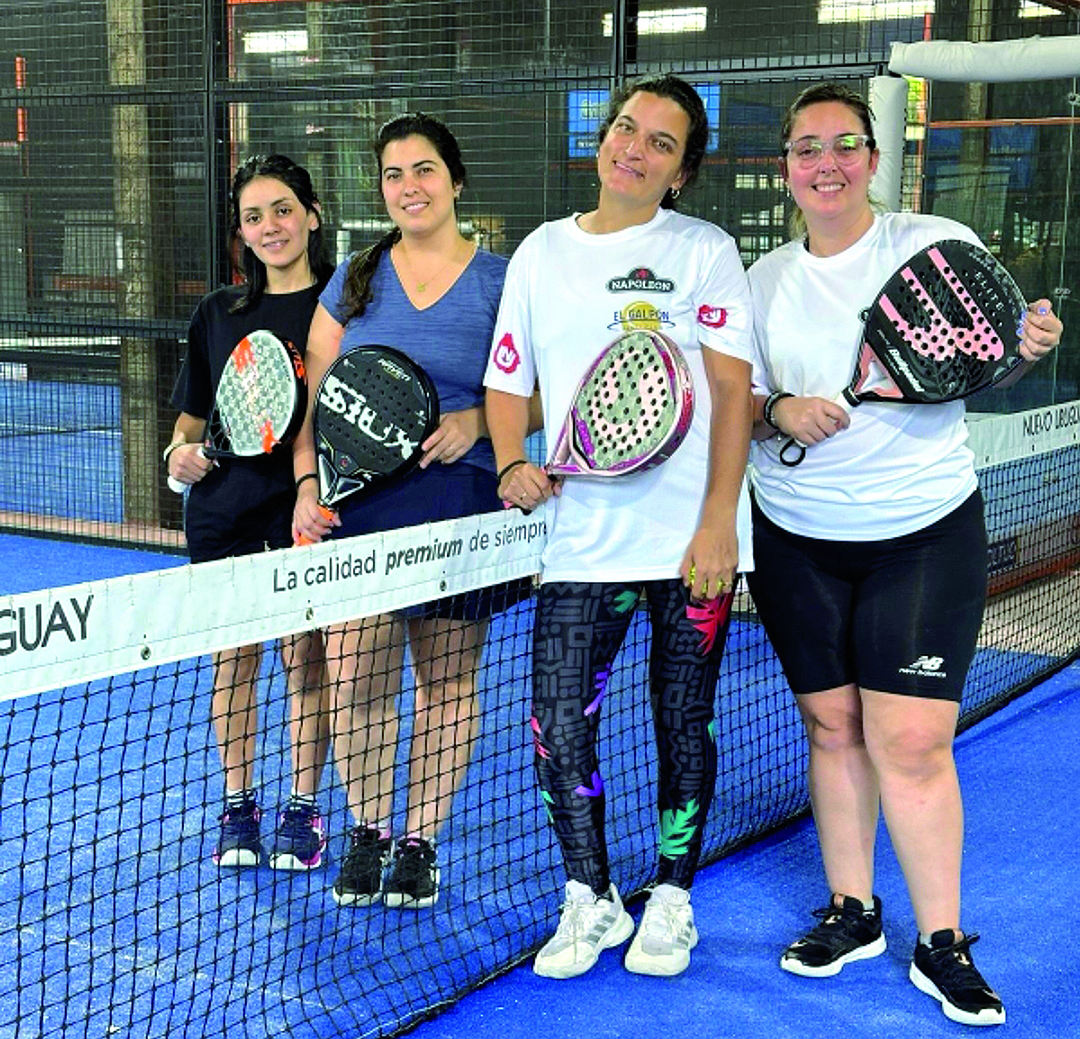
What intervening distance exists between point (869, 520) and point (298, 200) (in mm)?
1444

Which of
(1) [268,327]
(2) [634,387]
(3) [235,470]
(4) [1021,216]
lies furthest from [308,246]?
(4) [1021,216]

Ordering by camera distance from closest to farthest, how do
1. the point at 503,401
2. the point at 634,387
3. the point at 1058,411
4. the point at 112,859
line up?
1. the point at 634,387
2. the point at 503,401
3. the point at 112,859
4. the point at 1058,411

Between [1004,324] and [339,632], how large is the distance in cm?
147

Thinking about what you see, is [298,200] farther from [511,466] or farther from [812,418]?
[812,418]

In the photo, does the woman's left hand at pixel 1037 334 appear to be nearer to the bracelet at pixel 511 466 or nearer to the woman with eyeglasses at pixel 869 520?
the woman with eyeglasses at pixel 869 520

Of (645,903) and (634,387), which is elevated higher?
(634,387)

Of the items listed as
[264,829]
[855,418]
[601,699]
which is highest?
[855,418]

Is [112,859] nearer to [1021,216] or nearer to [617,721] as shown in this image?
[617,721]

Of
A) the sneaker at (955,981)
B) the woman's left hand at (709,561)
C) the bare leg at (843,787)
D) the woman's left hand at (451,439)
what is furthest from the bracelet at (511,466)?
the sneaker at (955,981)

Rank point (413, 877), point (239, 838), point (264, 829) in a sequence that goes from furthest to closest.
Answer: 1. point (264, 829)
2. point (239, 838)
3. point (413, 877)

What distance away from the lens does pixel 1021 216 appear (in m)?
6.87

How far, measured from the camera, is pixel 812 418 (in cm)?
291

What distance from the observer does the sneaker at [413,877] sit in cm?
344

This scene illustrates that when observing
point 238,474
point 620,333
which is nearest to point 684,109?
point 620,333
